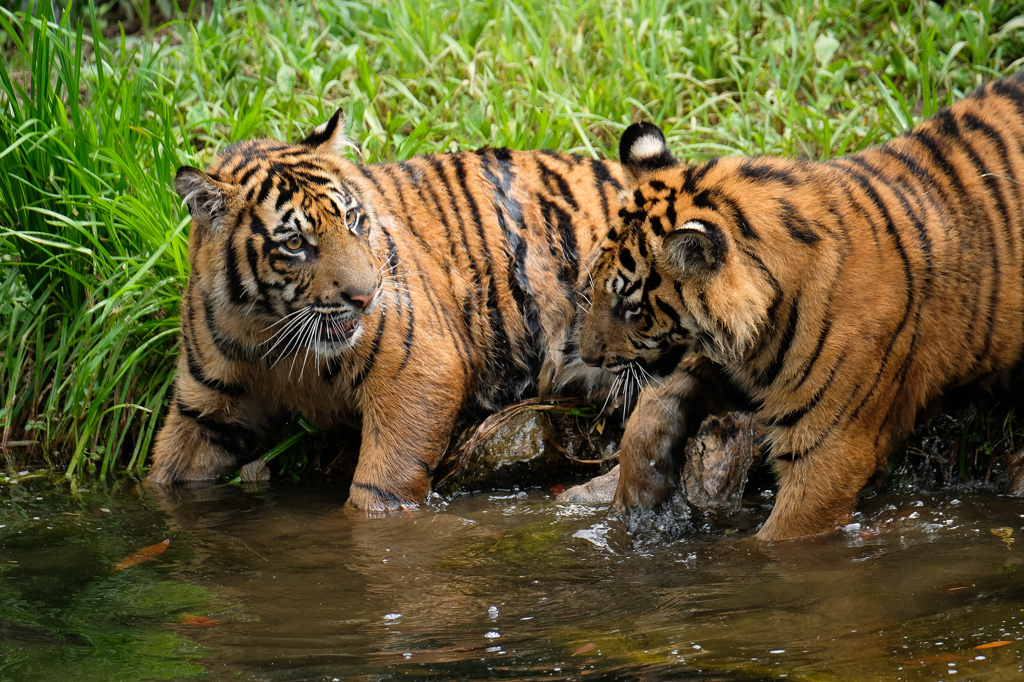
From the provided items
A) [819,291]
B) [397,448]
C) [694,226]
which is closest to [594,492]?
[397,448]

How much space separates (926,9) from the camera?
6523 millimetres

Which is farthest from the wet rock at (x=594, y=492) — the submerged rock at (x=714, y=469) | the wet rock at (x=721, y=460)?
the wet rock at (x=721, y=460)

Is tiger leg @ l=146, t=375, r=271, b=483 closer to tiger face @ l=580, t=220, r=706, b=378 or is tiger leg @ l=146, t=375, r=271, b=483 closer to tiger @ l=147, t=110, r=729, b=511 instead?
tiger @ l=147, t=110, r=729, b=511

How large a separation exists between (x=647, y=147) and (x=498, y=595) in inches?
65.8

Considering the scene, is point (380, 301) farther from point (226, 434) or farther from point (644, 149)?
point (644, 149)

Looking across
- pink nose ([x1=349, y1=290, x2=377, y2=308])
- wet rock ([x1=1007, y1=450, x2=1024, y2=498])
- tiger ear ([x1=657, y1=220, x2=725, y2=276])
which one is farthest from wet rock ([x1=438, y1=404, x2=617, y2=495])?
wet rock ([x1=1007, y1=450, x2=1024, y2=498])

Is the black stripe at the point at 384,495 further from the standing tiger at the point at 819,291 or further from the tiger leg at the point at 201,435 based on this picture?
the standing tiger at the point at 819,291

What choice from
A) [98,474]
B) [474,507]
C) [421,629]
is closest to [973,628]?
[421,629]

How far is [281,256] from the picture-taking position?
13.1ft

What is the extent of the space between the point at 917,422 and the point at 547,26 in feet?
12.8

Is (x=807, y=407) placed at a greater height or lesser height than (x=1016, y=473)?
greater

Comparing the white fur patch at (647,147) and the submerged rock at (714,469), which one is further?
the submerged rock at (714,469)

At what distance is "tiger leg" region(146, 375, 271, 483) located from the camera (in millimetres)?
4523

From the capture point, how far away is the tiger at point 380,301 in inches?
158
